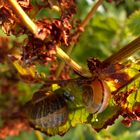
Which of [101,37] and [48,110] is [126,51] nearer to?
[48,110]

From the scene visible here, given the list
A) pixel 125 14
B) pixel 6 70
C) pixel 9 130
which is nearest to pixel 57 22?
pixel 6 70

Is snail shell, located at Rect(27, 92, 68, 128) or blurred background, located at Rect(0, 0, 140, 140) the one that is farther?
blurred background, located at Rect(0, 0, 140, 140)

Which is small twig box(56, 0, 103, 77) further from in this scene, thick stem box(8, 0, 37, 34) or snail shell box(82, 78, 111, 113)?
thick stem box(8, 0, 37, 34)

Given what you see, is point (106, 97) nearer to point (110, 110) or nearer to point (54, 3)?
point (110, 110)

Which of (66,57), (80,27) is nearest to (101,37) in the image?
(80,27)


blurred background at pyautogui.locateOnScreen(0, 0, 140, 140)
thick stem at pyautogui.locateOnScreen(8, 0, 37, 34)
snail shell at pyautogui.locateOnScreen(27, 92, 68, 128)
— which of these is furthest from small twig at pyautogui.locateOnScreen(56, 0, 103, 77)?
blurred background at pyautogui.locateOnScreen(0, 0, 140, 140)

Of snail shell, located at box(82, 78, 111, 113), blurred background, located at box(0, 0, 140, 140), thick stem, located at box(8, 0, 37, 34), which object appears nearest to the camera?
thick stem, located at box(8, 0, 37, 34)
